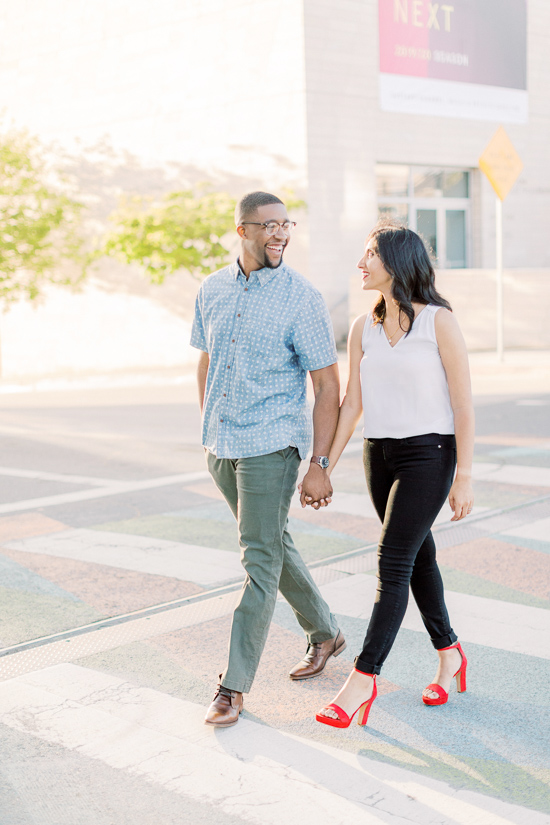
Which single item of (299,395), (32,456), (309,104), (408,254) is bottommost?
(32,456)

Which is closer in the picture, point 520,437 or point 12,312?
point 520,437

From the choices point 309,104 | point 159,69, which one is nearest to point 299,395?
point 309,104

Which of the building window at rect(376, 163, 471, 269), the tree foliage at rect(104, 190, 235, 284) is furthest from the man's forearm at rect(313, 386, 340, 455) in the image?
the building window at rect(376, 163, 471, 269)

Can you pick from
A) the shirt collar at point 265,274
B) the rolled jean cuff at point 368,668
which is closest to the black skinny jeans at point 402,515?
the rolled jean cuff at point 368,668

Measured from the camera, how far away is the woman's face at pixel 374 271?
11.7 feet

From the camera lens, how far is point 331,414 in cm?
368

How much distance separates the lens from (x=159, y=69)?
2389 cm

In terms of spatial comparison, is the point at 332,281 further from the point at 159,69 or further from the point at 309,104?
the point at 159,69

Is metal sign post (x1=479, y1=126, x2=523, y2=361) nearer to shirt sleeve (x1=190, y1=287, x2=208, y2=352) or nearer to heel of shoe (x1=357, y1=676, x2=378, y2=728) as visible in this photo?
shirt sleeve (x1=190, y1=287, x2=208, y2=352)

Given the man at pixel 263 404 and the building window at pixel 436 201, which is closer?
the man at pixel 263 404

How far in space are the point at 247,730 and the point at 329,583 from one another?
1.97 metres

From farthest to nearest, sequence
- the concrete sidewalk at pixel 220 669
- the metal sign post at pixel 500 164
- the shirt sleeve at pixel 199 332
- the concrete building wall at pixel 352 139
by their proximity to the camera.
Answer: the concrete building wall at pixel 352 139
the metal sign post at pixel 500 164
the shirt sleeve at pixel 199 332
the concrete sidewalk at pixel 220 669

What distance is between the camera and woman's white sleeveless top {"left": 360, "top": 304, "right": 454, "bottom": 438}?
138 inches

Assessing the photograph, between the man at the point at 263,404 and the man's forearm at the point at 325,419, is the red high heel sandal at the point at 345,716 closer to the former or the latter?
the man at the point at 263,404
